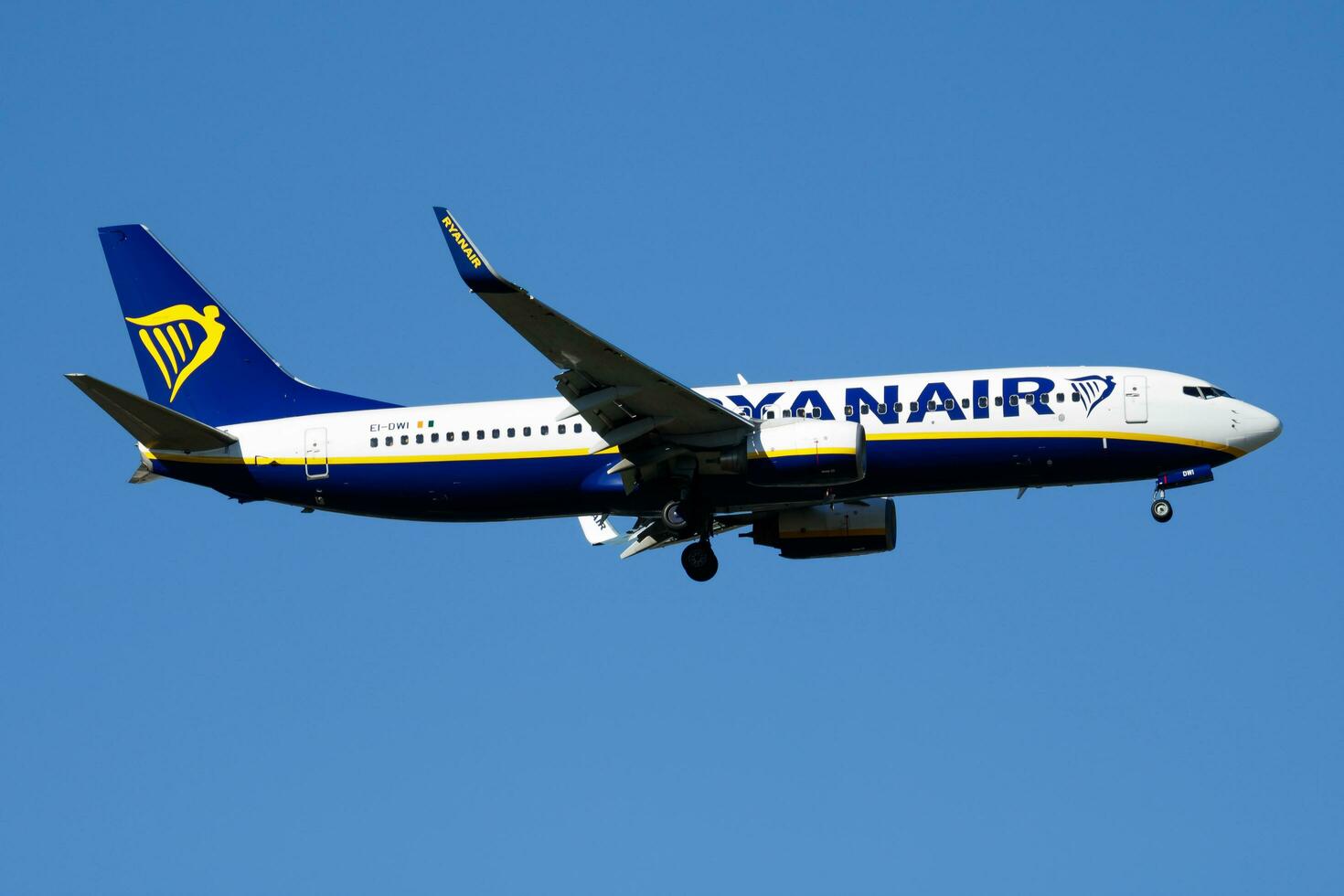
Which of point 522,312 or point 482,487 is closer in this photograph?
point 522,312

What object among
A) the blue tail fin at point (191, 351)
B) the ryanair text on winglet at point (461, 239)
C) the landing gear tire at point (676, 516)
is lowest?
the landing gear tire at point (676, 516)

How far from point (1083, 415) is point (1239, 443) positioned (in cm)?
390

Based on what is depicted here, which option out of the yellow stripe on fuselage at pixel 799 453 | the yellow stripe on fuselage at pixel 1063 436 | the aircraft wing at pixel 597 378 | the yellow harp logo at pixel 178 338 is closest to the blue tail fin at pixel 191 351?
the yellow harp logo at pixel 178 338

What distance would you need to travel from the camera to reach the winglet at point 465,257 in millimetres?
39906

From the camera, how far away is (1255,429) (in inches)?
1847

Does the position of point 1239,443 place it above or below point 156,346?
below

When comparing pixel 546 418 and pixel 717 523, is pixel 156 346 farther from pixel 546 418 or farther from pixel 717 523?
pixel 717 523

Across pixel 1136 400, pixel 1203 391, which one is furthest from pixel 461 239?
pixel 1203 391

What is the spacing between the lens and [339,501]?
49312mm

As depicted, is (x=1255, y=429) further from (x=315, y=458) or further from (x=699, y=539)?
(x=315, y=458)

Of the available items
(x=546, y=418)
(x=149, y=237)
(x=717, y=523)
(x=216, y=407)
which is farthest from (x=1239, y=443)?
(x=149, y=237)

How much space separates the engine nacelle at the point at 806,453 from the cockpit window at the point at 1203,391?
328 inches

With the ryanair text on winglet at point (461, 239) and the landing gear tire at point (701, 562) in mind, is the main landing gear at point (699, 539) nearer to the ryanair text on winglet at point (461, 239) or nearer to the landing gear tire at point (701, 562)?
the landing gear tire at point (701, 562)

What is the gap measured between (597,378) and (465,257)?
5.95 meters
